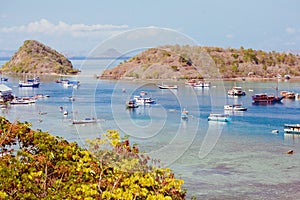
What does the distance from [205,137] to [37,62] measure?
58.9m

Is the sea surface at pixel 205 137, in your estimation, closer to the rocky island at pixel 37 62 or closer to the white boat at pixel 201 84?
the white boat at pixel 201 84

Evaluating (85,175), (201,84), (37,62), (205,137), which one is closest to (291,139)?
(205,137)

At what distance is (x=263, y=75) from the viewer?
2285 inches

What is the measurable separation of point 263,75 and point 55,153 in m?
54.9

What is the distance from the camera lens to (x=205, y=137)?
63.5 ft

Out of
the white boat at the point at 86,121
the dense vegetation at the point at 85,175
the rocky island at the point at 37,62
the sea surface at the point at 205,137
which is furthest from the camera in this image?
the rocky island at the point at 37,62

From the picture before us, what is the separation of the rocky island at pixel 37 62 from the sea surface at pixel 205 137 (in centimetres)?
4007

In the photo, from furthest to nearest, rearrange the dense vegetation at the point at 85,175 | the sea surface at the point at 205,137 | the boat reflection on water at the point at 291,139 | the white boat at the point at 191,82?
the white boat at the point at 191,82, the boat reflection on water at the point at 291,139, the sea surface at the point at 205,137, the dense vegetation at the point at 85,175

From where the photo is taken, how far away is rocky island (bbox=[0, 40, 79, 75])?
7206 centimetres

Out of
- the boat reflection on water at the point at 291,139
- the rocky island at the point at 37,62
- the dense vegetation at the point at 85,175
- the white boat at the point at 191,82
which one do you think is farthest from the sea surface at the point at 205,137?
the rocky island at the point at 37,62

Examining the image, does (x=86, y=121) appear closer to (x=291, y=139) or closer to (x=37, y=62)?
(x=291, y=139)

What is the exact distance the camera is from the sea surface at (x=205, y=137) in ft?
38.2

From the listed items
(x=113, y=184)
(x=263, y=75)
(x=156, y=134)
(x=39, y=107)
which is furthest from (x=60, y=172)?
(x=263, y=75)

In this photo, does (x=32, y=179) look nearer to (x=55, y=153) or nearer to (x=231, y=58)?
(x=55, y=153)
